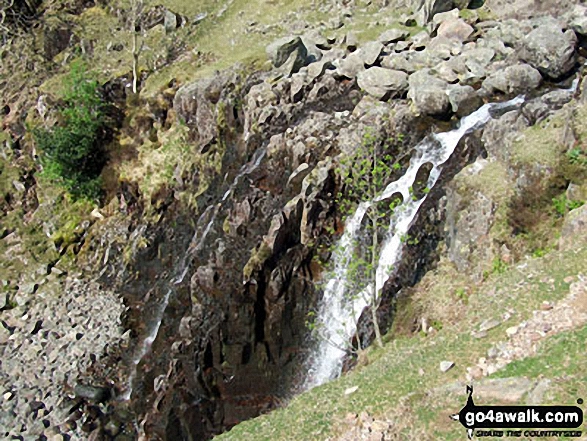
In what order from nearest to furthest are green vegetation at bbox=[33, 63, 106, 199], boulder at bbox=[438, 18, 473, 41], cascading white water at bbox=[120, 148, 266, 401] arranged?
cascading white water at bbox=[120, 148, 266, 401]
boulder at bbox=[438, 18, 473, 41]
green vegetation at bbox=[33, 63, 106, 199]

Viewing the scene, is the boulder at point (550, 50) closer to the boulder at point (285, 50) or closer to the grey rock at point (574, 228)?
the grey rock at point (574, 228)

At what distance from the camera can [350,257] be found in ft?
91.5

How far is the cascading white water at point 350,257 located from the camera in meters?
26.5

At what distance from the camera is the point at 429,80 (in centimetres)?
3316

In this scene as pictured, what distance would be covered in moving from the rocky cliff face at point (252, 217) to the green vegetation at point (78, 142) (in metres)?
2.38

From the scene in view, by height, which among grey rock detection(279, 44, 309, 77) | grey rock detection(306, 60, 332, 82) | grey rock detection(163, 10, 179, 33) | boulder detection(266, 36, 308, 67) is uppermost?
grey rock detection(163, 10, 179, 33)

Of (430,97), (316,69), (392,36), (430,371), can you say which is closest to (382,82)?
(430,97)

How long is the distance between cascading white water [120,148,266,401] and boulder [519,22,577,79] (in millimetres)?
16981

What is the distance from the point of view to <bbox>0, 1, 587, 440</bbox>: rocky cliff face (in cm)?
2694

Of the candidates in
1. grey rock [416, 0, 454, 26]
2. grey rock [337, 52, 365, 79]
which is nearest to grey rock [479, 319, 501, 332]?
grey rock [337, 52, 365, 79]

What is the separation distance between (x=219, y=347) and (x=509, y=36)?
26.9 metres

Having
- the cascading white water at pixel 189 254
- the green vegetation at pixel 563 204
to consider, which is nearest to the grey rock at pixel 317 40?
the cascading white water at pixel 189 254

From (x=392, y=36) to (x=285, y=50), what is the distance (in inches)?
321

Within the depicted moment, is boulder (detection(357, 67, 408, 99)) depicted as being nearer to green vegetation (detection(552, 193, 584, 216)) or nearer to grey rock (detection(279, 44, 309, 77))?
grey rock (detection(279, 44, 309, 77))
